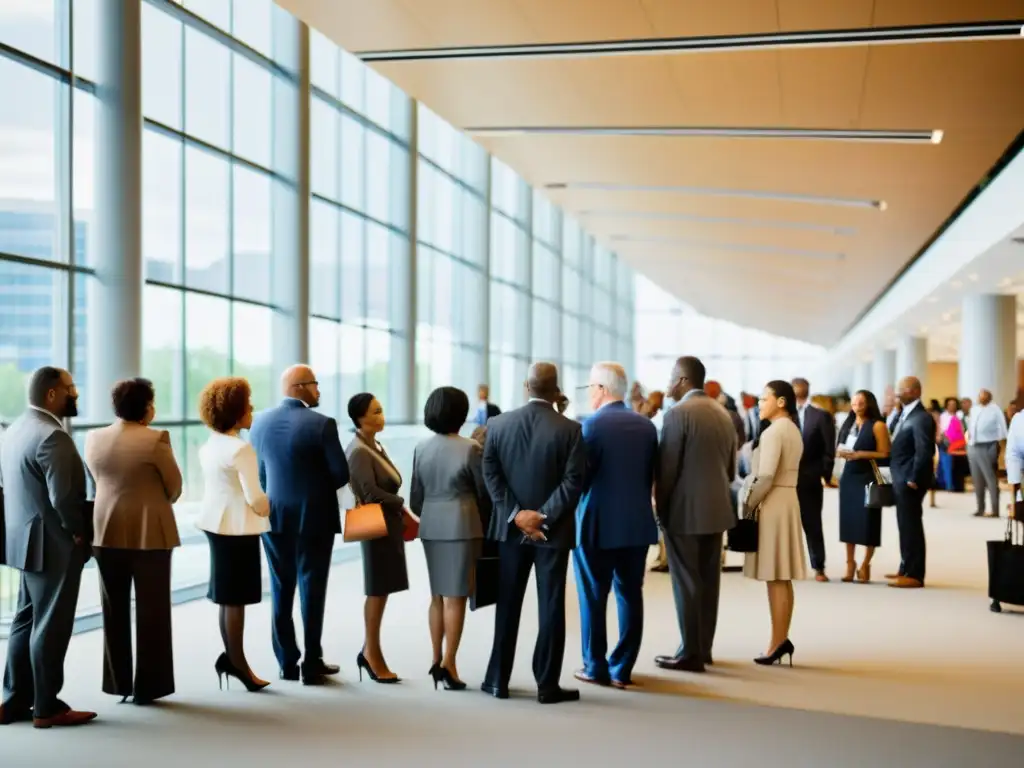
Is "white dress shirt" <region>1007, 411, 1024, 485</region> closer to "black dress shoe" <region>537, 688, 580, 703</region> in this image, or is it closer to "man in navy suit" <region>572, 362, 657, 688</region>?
"man in navy suit" <region>572, 362, 657, 688</region>

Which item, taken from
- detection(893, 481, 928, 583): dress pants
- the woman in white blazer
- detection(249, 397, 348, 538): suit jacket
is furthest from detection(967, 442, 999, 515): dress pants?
the woman in white blazer

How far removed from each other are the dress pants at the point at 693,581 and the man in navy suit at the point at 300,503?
203 cm

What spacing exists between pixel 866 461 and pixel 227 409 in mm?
6683

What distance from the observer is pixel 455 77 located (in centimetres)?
1175

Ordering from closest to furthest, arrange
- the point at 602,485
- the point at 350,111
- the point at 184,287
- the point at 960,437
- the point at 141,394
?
1. the point at 141,394
2. the point at 602,485
3. the point at 184,287
4. the point at 350,111
5. the point at 960,437

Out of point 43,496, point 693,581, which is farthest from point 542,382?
point 43,496

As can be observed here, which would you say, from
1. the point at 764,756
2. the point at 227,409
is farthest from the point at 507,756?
the point at 227,409

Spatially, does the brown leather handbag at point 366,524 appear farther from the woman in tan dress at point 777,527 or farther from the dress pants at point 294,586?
the woman in tan dress at point 777,527

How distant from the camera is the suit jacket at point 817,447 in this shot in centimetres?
1112

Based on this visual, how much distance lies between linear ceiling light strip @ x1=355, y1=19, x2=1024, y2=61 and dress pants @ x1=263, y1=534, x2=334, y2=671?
203 inches

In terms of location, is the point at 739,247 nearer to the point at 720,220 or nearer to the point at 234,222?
the point at 720,220

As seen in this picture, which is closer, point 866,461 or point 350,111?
point 866,461

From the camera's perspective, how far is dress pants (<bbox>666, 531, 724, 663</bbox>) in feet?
24.1

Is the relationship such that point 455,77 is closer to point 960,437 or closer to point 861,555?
point 861,555
